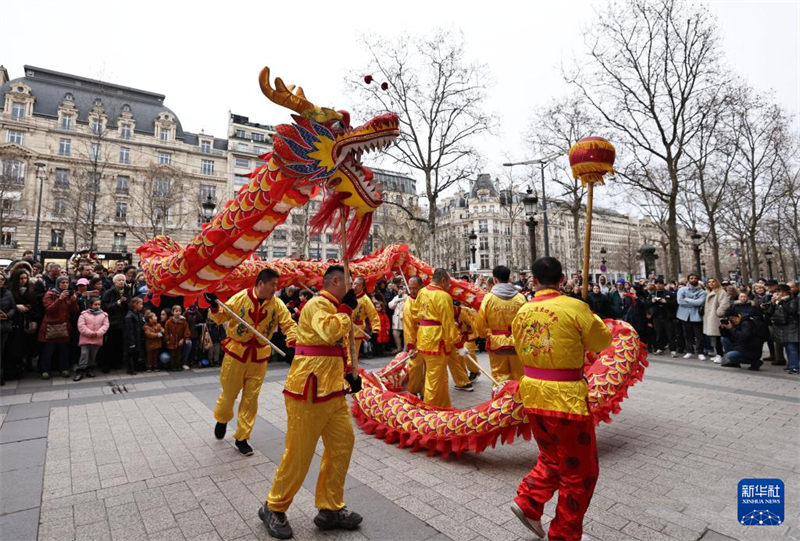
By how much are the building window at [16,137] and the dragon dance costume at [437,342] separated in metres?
50.8

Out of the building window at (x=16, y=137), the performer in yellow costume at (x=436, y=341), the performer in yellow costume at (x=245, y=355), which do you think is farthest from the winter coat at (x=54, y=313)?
the building window at (x=16, y=137)

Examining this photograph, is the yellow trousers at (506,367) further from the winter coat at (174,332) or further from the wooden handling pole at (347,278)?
the winter coat at (174,332)

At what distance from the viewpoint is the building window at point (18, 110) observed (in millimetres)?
38375

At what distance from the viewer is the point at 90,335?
295 inches

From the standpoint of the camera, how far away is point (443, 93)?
1978 centimetres

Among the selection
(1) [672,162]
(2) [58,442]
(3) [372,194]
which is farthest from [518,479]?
(1) [672,162]

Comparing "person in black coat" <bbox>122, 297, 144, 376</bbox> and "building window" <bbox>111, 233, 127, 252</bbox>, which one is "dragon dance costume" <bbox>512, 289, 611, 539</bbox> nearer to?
"person in black coat" <bbox>122, 297, 144, 376</bbox>

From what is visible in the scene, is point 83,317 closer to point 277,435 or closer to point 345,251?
point 277,435

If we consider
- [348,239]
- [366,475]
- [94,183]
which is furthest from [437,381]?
[94,183]

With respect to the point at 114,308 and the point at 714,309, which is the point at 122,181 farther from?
the point at 714,309

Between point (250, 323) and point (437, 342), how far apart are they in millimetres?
2320

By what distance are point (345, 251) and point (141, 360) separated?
296 inches

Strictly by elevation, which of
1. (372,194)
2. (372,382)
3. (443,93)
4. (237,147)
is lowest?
(372,382)

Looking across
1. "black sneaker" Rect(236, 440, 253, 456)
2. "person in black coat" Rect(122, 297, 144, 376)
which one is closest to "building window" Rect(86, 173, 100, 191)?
"person in black coat" Rect(122, 297, 144, 376)
